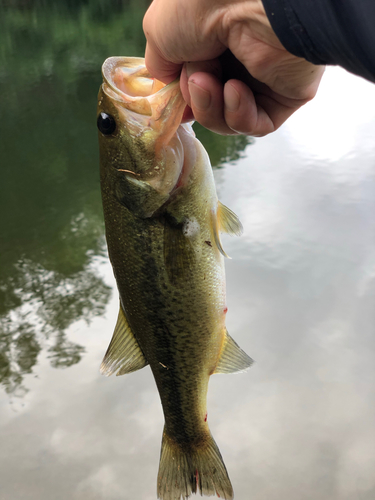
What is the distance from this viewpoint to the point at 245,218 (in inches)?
247

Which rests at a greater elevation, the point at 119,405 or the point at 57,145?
the point at 57,145

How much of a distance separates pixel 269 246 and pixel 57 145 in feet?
16.6

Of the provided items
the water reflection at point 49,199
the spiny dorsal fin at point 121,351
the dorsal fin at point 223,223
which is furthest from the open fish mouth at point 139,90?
the water reflection at point 49,199

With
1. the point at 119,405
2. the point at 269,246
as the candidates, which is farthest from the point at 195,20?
the point at 269,246

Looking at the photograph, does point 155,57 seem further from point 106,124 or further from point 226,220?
point 226,220

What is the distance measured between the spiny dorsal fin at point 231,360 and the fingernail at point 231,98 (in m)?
0.83

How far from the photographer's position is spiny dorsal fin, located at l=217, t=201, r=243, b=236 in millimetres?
1504

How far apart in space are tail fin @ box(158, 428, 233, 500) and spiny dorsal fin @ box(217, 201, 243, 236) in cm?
91

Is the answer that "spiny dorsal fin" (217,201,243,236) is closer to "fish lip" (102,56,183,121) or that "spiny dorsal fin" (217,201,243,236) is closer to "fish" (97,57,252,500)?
"fish" (97,57,252,500)

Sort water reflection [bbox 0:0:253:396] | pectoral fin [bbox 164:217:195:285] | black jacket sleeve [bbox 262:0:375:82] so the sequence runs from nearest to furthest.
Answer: black jacket sleeve [bbox 262:0:375:82]
pectoral fin [bbox 164:217:195:285]
water reflection [bbox 0:0:253:396]

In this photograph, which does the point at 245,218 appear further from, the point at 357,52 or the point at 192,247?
the point at 357,52

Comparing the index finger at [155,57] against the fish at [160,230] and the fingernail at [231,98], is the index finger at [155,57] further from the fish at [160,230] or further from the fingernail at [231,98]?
the fingernail at [231,98]

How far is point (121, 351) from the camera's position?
1657 millimetres

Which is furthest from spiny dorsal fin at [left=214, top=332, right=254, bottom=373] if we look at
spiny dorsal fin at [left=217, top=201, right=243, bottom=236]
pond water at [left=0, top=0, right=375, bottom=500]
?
pond water at [left=0, top=0, right=375, bottom=500]
